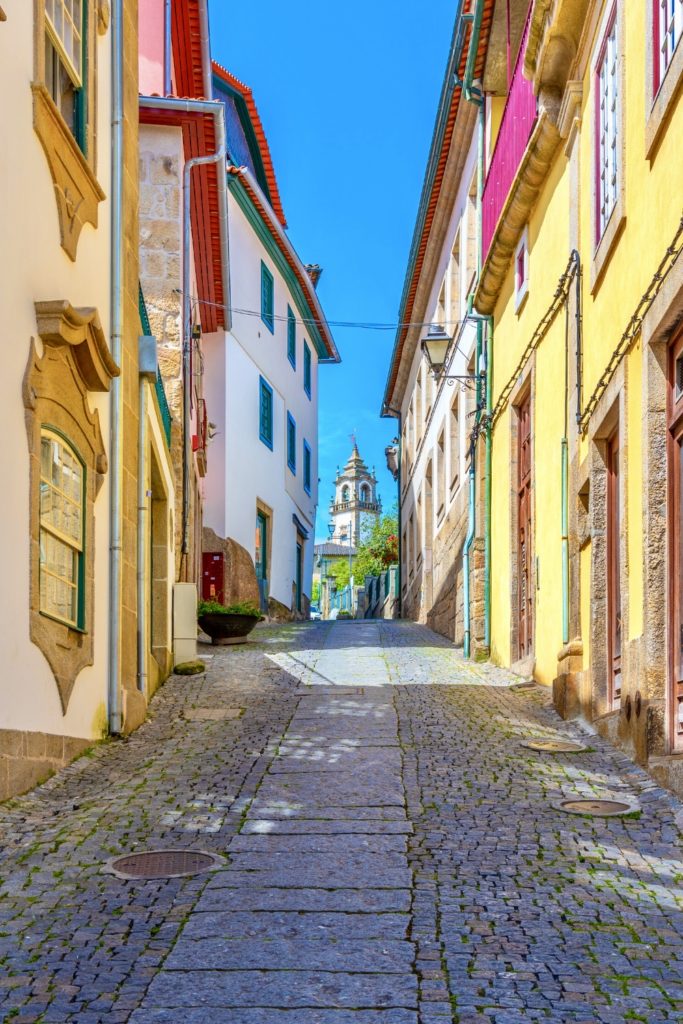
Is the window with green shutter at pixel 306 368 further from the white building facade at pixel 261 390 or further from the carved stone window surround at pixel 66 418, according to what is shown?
the carved stone window surround at pixel 66 418

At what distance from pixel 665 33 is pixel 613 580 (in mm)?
3690

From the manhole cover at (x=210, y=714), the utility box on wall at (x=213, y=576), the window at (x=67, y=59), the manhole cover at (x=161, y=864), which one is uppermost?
the window at (x=67, y=59)

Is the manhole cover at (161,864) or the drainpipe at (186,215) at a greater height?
the drainpipe at (186,215)

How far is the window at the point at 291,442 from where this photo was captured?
2726 cm

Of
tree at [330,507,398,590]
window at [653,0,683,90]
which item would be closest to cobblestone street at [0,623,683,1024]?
window at [653,0,683,90]

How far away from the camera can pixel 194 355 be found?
1666 centimetres

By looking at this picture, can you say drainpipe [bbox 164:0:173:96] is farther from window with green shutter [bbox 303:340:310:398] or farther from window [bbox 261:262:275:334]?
window with green shutter [bbox 303:340:310:398]

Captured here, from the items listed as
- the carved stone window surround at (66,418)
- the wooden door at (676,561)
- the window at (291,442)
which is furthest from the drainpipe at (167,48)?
A: the window at (291,442)

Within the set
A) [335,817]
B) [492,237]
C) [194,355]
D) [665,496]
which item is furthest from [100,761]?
[194,355]

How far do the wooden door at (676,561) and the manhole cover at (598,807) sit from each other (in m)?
0.52

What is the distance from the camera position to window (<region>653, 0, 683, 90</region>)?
6867 mm

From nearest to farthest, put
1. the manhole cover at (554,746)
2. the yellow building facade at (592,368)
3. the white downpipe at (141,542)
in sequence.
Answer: the yellow building facade at (592,368), the manhole cover at (554,746), the white downpipe at (141,542)

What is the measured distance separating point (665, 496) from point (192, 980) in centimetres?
415

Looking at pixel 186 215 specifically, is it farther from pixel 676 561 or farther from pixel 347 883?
pixel 347 883
